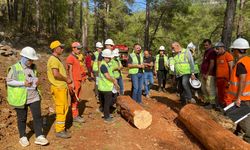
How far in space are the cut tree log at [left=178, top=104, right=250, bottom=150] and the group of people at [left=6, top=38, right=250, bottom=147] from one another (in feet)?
1.54

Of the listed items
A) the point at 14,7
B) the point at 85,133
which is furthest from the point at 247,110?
the point at 14,7

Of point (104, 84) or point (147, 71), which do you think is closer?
point (104, 84)

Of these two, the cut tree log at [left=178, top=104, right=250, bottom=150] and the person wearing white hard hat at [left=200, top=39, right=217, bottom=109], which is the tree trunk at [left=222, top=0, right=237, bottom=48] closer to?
the person wearing white hard hat at [left=200, top=39, right=217, bottom=109]

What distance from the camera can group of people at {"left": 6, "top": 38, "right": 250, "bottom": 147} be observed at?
581cm

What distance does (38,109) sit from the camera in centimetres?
629

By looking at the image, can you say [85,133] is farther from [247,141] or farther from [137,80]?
[247,141]

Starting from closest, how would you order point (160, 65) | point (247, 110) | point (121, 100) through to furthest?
point (247, 110) → point (121, 100) → point (160, 65)

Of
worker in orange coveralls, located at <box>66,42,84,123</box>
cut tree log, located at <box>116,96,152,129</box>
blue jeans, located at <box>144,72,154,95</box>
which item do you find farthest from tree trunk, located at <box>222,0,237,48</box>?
worker in orange coveralls, located at <box>66,42,84,123</box>

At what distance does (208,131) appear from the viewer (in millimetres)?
6121

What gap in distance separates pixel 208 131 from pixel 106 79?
304cm

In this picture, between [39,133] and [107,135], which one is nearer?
[39,133]

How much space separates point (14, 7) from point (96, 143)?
2777 centimetres

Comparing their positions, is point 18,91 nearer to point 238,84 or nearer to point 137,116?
point 137,116

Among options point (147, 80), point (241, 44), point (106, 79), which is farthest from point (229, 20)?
point (106, 79)
